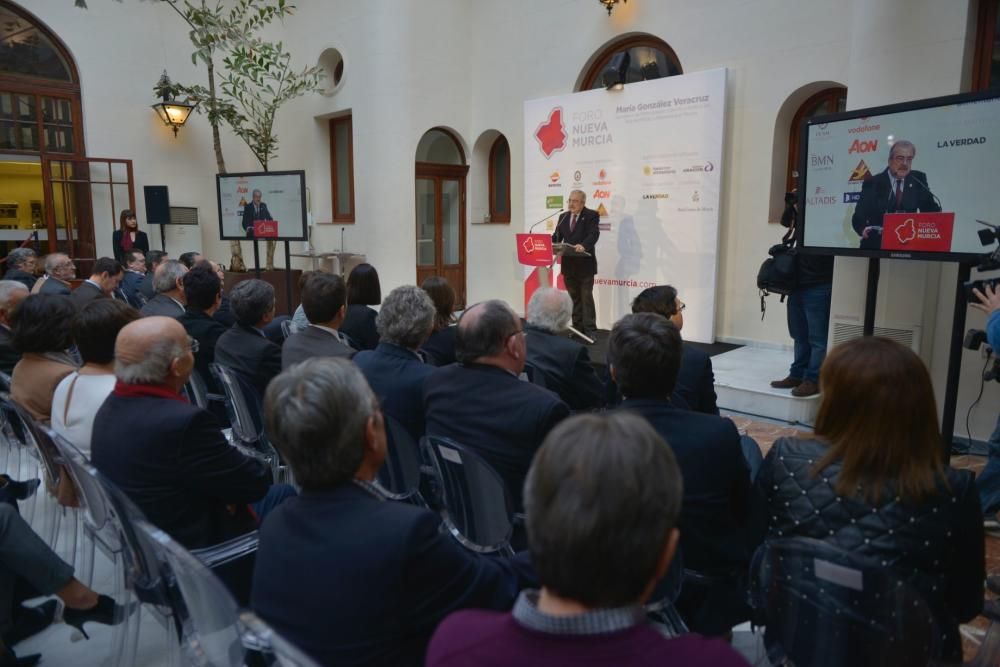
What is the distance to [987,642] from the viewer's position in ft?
5.20

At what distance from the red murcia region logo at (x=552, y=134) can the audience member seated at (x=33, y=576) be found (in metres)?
6.83

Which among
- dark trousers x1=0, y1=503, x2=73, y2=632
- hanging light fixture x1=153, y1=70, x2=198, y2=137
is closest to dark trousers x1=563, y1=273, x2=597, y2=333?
dark trousers x1=0, y1=503, x2=73, y2=632

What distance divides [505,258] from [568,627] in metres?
8.45

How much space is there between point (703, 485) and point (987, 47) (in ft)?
13.4

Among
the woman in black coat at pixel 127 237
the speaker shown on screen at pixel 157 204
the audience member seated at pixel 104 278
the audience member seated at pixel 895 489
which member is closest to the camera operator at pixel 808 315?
the audience member seated at pixel 895 489

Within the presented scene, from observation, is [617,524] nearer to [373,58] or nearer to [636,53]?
[636,53]

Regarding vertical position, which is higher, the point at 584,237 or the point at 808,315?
the point at 584,237

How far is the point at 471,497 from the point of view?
6.57 ft

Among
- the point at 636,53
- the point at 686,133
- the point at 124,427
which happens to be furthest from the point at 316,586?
the point at 636,53

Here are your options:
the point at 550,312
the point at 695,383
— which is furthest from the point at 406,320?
the point at 695,383

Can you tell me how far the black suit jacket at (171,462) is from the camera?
1.82 m

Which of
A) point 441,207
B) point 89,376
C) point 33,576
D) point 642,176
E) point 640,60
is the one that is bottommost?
point 33,576

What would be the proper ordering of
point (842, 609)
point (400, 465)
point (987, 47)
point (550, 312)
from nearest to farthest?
point (842, 609)
point (400, 465)
point (550, 312)
point (987, 47)

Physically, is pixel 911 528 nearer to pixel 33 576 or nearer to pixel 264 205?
pixel 33 576
